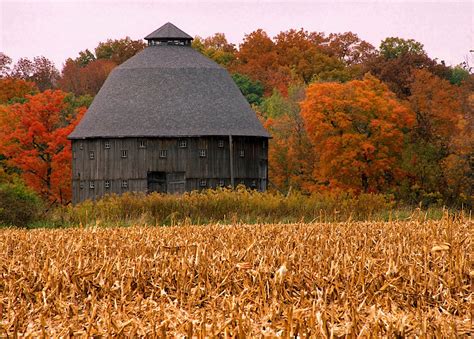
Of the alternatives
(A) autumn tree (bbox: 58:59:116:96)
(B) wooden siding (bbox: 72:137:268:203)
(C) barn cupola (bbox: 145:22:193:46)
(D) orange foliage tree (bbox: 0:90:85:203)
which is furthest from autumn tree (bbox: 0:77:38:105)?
(B) wooden siding (bbox: 72:137:268:203)

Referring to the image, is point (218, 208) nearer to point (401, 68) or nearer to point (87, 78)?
point (401, 68)

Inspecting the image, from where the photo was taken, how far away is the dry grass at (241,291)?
6738 millimetres

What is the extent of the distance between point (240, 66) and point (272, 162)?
113ft

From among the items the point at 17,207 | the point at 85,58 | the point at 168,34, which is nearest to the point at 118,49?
the point at 85,58

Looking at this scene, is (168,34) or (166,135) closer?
(166,135)

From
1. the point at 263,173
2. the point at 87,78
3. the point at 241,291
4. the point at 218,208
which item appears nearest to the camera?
the point at 241,291

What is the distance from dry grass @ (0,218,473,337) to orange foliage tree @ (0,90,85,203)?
146 feet

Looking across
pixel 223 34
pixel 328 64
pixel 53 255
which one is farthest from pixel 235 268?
pixel 223 34

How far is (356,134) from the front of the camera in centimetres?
4916

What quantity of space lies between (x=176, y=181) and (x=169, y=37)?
37.7 ft

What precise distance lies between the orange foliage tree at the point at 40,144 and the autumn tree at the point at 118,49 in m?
38.7

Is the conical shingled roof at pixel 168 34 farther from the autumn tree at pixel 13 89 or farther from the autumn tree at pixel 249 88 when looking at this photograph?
the autumn tree at pixel 249 88

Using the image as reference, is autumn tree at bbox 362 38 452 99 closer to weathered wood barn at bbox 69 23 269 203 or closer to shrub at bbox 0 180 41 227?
weathered wood barn at bbox 69 23 269 203

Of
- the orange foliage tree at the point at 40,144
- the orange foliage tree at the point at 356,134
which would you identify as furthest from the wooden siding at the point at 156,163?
the orange foliage tree at the point at 356,134
